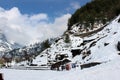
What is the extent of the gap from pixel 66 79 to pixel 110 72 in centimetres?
245

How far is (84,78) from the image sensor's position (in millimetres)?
16625

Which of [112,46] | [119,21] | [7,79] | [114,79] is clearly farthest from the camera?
[119,21]

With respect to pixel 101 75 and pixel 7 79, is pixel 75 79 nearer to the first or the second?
pixel 101 75

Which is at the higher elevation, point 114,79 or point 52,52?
point 52,52

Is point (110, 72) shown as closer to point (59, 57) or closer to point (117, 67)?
point (117, 67)

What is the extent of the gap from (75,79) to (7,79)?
9477 mm

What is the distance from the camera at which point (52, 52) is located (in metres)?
166

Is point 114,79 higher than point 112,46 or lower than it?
lower

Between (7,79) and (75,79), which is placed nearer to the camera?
(75,79)

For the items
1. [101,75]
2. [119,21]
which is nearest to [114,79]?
[101,75]

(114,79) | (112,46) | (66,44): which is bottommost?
(114,79)

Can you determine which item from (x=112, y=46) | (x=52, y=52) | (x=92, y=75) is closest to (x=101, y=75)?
(x=92, y=75)

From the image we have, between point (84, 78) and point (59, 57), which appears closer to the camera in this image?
point (84, 78)

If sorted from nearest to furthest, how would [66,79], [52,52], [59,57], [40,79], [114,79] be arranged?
[114,79] → [66,79] → [40,79] → [59,57] → [52,52]
